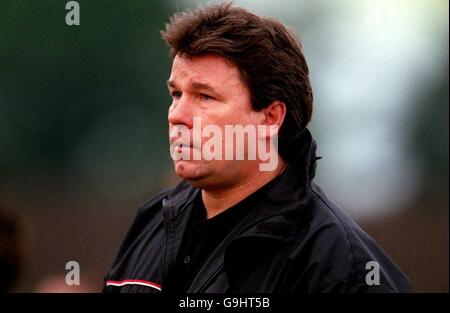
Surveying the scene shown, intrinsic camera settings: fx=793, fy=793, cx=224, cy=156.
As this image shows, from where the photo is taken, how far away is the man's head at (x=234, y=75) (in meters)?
2.73

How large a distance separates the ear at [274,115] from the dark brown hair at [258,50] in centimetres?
2

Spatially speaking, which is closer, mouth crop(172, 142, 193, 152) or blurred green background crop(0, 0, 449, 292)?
mouth crop(172, 142, 193, 152)

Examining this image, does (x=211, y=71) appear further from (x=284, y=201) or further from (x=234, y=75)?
(x=284, y=201)

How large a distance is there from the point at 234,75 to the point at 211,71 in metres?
0.08

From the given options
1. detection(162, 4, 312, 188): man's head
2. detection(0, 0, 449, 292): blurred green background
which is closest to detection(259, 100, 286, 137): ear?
detection(162, 4, 312, 188): man's head

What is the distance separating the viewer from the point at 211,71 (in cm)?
273

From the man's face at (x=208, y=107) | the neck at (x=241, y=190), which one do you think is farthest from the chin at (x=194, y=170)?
the neck at (x=241, y=190)

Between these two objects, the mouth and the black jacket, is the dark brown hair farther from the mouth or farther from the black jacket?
the mouth

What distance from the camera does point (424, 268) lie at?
5652 mm

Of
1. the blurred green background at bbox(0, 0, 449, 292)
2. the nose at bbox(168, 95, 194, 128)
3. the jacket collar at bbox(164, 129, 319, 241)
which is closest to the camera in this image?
the jacket collar at bbox(164, 129, 319, 241)

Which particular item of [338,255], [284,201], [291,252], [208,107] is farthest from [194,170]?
[338,255]

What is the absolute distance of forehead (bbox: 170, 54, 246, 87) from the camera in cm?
273

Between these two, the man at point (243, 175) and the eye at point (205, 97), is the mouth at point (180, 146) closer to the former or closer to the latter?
the man at point (243, 175)
